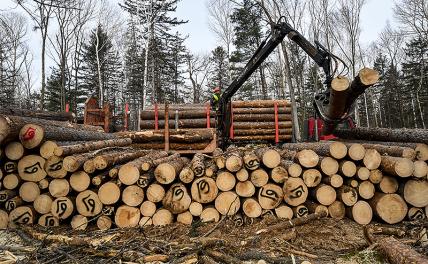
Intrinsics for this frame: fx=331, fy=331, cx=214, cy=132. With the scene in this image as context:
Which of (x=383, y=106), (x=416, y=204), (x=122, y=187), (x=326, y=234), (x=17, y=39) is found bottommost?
(x=326, y=234)

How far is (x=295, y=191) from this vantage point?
538 cm

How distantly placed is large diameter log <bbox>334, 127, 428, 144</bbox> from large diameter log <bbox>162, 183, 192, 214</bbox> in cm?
406

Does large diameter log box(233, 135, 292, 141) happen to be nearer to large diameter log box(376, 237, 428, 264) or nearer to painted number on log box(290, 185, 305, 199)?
painted number on log box(290, 185, 305, 199)

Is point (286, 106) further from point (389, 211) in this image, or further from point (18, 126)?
point (18, 126)

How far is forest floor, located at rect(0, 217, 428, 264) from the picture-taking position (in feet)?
12.2

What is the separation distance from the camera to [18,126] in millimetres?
5168

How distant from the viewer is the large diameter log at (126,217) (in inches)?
204

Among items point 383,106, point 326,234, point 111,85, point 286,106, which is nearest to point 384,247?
point 326,234

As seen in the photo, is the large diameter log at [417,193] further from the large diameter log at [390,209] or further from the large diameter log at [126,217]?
the large diameter log at [126,217]

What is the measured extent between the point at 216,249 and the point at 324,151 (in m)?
2.85

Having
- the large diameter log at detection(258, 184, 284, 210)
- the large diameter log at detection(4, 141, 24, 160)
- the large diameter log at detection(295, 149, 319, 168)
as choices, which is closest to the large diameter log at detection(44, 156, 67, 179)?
the large diameter log at detection(4, 141, 24, 160)

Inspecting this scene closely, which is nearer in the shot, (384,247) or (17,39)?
(384,247)

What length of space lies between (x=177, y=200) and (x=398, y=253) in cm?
311

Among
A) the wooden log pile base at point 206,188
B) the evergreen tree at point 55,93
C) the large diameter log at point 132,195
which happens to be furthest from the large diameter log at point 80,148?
the evergreen tree at point 55,93
